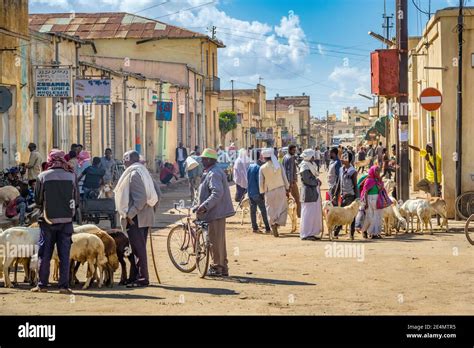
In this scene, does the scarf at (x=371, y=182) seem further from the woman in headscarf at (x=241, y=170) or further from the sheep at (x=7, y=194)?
the sheep at (x=7, y=194)

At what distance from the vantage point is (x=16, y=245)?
12.8m

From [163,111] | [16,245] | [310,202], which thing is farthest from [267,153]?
[163,111]

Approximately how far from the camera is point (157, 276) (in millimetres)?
13172

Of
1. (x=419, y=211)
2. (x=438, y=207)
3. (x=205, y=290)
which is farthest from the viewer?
(x=438, y=207)

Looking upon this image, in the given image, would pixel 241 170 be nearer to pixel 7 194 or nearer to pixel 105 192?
pixel 105 192

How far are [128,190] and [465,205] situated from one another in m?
11.0

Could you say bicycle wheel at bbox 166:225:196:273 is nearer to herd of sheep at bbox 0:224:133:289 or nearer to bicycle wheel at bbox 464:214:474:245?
herd of sheep at bbox 0:224:133:289

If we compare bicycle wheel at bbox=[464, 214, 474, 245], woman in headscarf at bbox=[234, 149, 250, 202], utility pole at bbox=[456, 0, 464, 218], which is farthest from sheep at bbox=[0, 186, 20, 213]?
utility pole at bbox=[456, 0, 464, 218]

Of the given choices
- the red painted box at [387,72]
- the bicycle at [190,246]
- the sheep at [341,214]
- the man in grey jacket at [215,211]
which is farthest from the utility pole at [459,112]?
the man in grey jacket at [215,211]
